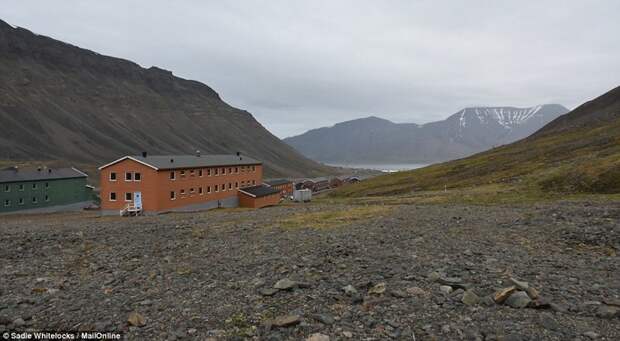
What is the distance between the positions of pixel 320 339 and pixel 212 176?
2545 inches

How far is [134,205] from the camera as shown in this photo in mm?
58719

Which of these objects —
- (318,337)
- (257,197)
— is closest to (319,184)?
(257,197)

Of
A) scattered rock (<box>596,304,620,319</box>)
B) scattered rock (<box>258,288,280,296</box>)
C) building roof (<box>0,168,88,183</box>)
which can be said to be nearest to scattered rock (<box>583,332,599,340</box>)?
scattered rock (<box>596,304,620,319</box>)

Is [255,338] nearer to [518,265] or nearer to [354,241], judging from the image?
[518,265]

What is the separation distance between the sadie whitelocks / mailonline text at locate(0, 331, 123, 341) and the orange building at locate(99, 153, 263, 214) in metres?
50.4

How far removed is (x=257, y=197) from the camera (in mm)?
74250

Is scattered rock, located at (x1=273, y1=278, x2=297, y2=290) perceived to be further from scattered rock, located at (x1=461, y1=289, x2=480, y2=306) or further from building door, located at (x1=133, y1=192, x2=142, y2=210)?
building door, located at (x1=133, y1=192, x2=142, y2=210)

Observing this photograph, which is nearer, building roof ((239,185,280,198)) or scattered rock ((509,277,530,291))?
scattered rock ((509,277,530,291))

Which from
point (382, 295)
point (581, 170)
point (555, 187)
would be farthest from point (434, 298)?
point (581, 170)

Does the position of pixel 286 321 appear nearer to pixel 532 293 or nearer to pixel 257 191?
pixel 532 293

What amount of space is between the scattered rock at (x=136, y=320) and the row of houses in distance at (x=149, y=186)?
50.6 metres

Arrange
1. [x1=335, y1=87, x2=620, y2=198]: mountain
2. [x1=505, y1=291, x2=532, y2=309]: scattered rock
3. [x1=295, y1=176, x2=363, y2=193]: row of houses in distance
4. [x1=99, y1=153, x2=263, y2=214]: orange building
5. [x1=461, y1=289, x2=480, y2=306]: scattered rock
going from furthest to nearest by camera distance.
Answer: [x1=295, y1=176, x2=363, y2=193]: row of houses in distance, [x1=99, y1=153, x2=263, y2=214]: orange building, [x1=335, y1=87, x2=620, y2=198]: mountain, [x1=461, y1=289, x2=480, y2=306]: scattered rock, [x1=505, y1=291, x2=532, y2=309]: scattered rock

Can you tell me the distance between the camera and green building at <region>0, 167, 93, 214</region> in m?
78.4

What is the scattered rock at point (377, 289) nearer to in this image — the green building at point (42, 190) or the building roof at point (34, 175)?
the building roof at point (34, 175)
